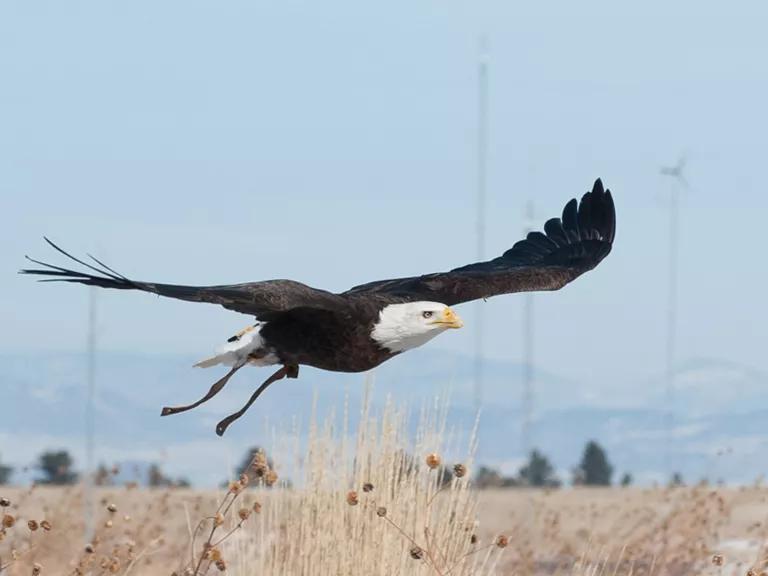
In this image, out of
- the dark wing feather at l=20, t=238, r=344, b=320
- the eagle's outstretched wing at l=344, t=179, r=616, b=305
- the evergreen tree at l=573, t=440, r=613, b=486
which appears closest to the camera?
the dark wing feather at l=20, t=238, r=344, b=320

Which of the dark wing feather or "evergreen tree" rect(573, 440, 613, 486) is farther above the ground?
the dark wing feather

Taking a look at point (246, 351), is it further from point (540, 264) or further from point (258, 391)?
point (540, 264)

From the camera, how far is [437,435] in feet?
33.1

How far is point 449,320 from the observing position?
9.97m

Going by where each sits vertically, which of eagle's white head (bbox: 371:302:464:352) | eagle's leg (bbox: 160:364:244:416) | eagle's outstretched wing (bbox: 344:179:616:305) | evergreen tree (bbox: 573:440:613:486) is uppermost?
eagle's outstretched wing (bbox: 344:179:616:305)

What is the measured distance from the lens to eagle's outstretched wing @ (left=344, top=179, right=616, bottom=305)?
11.7 m

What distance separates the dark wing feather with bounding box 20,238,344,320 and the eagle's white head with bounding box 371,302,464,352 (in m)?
0.26

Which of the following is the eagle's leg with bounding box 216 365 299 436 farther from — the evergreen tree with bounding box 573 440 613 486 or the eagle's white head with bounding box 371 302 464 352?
the evergreen tree with bounding box 573 440 613 486

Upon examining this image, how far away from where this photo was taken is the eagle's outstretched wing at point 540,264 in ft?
38.4

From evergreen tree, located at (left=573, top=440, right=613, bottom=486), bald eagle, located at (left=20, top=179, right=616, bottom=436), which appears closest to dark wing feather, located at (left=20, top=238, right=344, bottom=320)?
bald eagle, located at (left=20, top=179, right=616, bottom=436)

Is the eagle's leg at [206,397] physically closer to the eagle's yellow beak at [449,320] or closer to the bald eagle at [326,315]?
the bald eagle at [326,315]

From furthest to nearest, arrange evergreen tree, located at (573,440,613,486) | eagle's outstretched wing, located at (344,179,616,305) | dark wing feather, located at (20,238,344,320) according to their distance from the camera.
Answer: evergreen tree, located at (573,440,613,486), eagle's outstretched wing, located at (344,179,616,305), dark wing feather, located at (20,238,344,320)

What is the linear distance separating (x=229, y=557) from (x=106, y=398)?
187 m

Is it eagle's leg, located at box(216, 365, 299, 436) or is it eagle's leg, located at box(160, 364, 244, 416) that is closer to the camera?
eagle's leg, located at box(160, 364, 244, 416)
